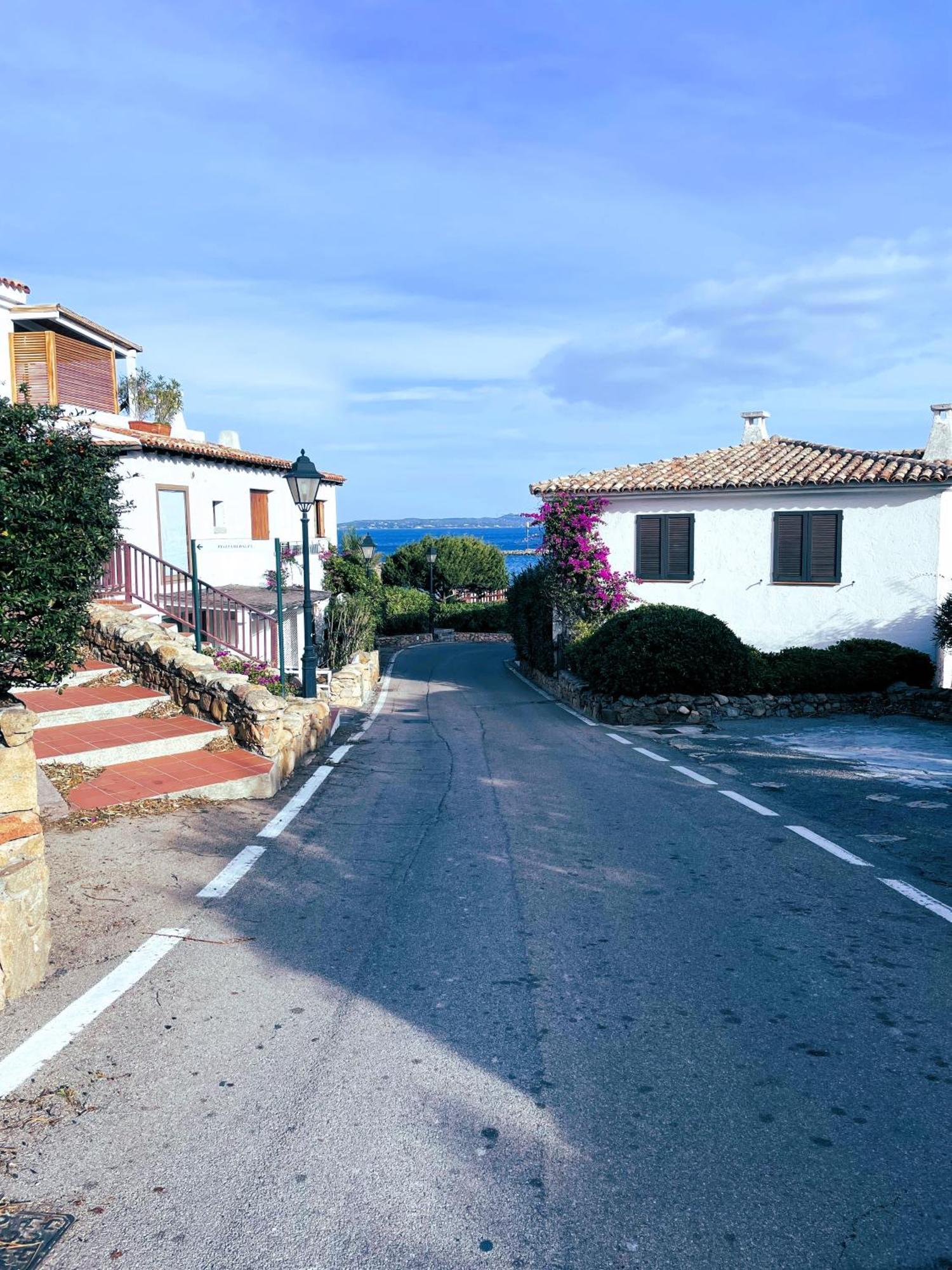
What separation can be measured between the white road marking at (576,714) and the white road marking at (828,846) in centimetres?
866

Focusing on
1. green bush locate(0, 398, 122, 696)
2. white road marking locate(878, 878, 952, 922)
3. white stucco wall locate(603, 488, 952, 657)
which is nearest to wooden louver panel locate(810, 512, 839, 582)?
white stucco wall locate(603, 488, 952, 657)

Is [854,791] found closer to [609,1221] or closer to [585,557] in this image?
[609,1221]

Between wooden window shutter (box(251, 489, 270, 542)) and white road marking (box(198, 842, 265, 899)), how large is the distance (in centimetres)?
1907

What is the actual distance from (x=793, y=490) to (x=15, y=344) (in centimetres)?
1749

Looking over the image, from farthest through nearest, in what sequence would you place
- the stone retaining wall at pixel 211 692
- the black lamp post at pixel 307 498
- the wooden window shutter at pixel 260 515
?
the wooden window shutter at pixel 260 515, the black lamp post at pixel 307 498, the stone retaining wall at pixel 211 692

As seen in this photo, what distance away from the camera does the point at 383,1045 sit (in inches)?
158

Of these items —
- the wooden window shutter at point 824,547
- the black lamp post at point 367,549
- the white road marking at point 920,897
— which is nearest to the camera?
the white road marking at point 920,897

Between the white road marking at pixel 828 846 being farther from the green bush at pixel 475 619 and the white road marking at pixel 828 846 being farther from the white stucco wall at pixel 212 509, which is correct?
the green bush at pixel 475 619

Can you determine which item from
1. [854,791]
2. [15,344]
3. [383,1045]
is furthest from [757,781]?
[15,344]

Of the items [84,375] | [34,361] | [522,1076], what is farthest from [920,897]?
[84,375]

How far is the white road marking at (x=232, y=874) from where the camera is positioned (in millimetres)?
5984

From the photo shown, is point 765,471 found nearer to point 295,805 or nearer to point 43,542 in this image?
point 295,805

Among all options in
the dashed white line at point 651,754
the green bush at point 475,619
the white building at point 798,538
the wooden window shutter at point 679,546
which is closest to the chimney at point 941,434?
the white building at point 798,538

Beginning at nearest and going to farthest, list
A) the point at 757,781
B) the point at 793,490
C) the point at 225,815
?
the point at 225,815 < the point at 757,781 < the point at 793,490
